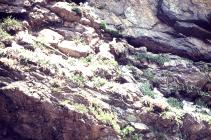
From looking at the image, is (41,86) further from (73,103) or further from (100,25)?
(100,25)

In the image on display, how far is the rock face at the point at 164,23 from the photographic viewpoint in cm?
2006

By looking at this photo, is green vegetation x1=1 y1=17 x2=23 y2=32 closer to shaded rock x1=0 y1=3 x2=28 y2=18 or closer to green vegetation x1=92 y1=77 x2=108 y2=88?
shaded rock x1=0 y1=3 x2=28 y2=18

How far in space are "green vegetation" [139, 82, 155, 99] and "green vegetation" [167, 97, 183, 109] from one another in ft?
2.69

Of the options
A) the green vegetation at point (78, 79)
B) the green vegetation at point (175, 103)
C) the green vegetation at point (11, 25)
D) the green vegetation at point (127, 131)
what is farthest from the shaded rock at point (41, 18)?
the green vegetation at point (127, 131)

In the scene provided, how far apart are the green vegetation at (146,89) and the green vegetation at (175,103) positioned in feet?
2.69

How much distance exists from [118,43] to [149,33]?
6.55 ft

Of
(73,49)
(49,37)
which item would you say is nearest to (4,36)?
(49,37)

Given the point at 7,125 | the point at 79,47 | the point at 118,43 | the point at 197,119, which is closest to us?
the point at 7,125

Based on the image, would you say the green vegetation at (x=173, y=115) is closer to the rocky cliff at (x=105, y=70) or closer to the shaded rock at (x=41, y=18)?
the rocky cliff at (x=105, y=70)

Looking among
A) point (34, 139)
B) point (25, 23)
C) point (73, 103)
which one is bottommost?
point (34, 139)

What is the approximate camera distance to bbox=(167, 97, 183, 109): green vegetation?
16.8 meters

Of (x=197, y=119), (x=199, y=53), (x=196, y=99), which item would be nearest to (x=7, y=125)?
(x=197, y=119)

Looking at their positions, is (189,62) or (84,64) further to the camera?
(189,62)

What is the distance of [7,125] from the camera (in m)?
13.8
